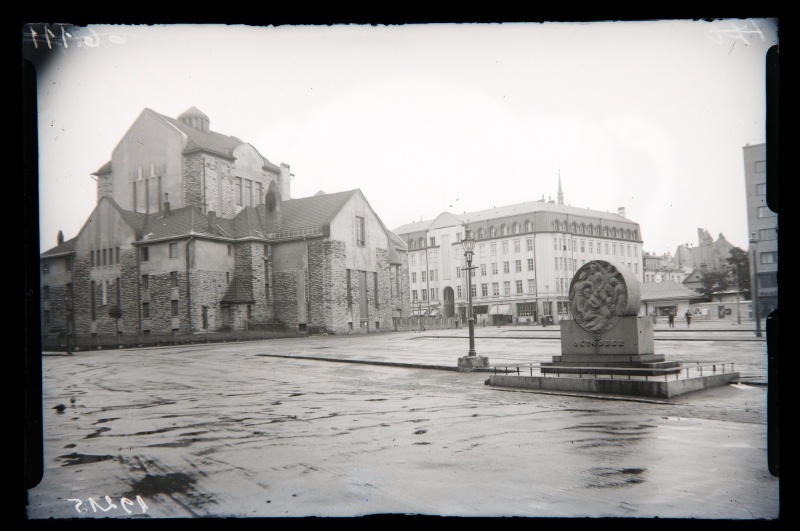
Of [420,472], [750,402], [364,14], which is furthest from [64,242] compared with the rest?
[750,402]

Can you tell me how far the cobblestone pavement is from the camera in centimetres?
459

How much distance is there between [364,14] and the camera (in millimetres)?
4824

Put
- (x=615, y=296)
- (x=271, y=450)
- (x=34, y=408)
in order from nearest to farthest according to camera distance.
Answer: (x=34, y=408) → (x=271, y=450) → (x=615, y=296)

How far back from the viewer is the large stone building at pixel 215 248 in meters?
6.38

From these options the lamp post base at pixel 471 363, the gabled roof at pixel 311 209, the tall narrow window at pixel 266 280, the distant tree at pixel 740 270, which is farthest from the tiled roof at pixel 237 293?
the lamp post base at pixel 471 363

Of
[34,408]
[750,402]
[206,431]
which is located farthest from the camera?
[750,402]

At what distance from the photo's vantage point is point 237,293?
24.5ft

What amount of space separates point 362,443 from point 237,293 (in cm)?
268

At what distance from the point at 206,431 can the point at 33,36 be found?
4.22 m

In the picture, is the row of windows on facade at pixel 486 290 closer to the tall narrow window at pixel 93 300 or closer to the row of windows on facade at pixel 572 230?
the row of windows on facade at pixel 572 230

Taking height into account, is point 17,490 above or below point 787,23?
below

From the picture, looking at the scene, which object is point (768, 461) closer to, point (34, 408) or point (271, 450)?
point (271, 450)

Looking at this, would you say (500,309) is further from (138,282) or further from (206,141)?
(138,282)

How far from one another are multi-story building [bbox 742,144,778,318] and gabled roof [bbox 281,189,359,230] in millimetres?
4161
